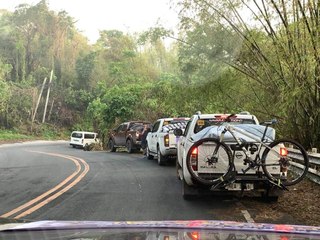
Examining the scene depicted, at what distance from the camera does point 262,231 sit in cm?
324

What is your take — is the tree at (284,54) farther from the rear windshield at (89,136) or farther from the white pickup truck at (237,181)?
the rear windshield at (89,136)

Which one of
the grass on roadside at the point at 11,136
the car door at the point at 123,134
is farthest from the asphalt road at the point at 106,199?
the grass on roadside at the point at 11,136

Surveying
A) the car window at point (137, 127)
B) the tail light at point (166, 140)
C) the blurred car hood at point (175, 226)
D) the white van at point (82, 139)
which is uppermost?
the car window at point (137, 127)

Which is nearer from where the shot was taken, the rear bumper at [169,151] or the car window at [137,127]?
the rear bumper at [169,151]

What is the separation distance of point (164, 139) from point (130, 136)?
332 inches

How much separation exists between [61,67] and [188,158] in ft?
191

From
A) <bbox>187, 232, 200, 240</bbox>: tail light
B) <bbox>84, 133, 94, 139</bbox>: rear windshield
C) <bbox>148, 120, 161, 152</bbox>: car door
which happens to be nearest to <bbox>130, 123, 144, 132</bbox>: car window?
<bbox>148, 120, 161, 152</bbox>: car door

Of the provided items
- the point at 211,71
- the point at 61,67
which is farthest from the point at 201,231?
Answer: the point at 61,67

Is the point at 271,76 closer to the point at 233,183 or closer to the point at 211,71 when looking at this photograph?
the point at 211,71

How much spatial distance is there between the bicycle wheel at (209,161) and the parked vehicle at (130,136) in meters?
15.2

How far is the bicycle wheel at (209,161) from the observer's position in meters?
8.20

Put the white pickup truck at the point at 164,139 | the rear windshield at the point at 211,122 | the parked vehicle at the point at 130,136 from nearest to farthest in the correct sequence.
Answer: the rear windshield at the point at 211,122 < the white pickup truck at the point at 164,139 < the parked vehicle at the point at 130,136

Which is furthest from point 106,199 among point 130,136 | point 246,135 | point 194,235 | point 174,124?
point 130,136

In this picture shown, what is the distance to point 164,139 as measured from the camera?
16047mm
